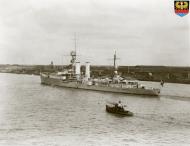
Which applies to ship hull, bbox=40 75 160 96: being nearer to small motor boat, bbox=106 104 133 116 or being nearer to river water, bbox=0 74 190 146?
river water, bbox=0 74 190 146

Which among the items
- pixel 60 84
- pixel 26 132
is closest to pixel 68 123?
pixel 26 132

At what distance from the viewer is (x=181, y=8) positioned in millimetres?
25016

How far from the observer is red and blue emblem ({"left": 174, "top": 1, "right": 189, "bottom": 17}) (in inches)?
971

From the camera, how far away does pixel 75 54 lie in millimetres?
99375

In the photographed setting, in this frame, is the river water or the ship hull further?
the ship hull

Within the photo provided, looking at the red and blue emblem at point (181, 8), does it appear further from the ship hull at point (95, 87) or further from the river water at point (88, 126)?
the ship hull at point (95, 87)

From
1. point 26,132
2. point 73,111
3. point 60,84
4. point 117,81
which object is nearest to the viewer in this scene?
point 26,132

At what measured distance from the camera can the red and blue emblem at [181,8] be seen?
80.9ft

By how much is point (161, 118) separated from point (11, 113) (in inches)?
667

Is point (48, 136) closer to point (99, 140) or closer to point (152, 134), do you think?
point (99, 140)

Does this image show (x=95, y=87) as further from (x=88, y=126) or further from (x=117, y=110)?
(x=88, y=126)

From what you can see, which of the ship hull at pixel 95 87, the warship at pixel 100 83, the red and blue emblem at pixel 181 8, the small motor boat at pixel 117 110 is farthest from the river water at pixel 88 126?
the warship at pixel 100 83

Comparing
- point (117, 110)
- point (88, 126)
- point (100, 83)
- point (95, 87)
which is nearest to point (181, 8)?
point (88, 126)

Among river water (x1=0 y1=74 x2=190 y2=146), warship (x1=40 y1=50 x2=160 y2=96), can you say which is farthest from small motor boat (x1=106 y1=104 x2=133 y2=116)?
warship (x1=40 y1=50 x2=160 y2=96)
